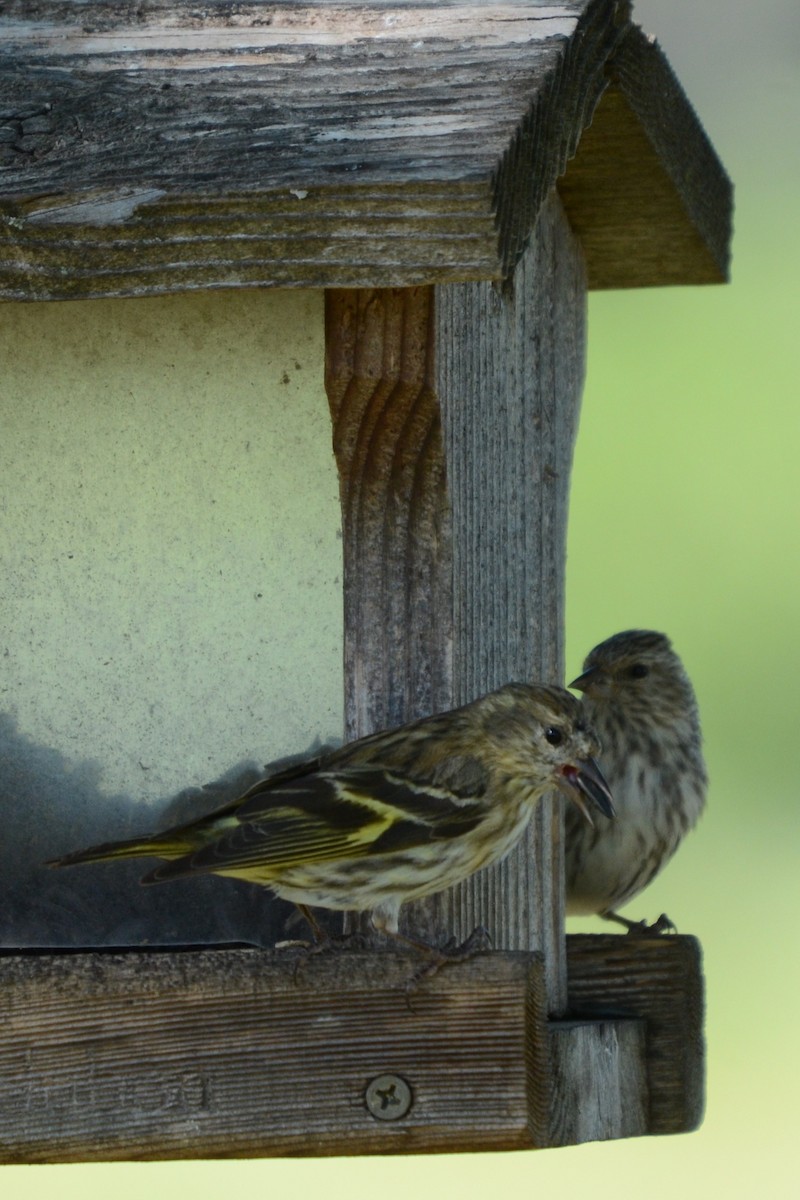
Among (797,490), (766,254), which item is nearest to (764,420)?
(797,490)

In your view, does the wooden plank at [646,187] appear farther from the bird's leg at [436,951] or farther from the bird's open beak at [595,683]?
the bird's leg at [436,951]

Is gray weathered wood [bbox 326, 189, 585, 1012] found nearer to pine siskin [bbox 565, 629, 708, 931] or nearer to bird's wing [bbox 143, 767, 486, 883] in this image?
bird's wing [bbox 143, 767, 486, 883]

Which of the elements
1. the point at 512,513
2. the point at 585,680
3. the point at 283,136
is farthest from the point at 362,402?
the point at 585,680

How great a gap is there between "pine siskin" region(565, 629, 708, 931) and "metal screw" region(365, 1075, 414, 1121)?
1768mm

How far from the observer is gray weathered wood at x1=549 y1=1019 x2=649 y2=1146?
3959 mm

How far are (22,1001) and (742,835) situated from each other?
5.56m

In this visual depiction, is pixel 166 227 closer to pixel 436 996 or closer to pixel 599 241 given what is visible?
pixel 436 996

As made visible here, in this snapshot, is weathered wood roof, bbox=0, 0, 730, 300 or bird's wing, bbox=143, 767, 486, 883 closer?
weathered wood roof, bbox=0, 0, 730, 300

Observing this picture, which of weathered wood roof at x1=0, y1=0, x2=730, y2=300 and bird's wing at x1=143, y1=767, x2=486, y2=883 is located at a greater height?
weathered wood roof at x1=0, y1=0, x2=730, y2=300

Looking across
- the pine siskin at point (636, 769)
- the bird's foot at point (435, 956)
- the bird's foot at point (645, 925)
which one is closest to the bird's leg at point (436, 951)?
the bird's foot at point (435, 956)

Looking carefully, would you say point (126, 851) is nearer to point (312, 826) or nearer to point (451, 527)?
point (312, 826)

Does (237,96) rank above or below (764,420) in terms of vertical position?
below

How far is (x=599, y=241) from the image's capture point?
5.38 meters

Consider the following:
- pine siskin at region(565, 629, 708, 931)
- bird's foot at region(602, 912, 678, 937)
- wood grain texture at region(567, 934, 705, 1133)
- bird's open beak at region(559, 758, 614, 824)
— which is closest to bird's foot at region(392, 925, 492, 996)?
bird's open beak at region(559, 758, 614, 824)
